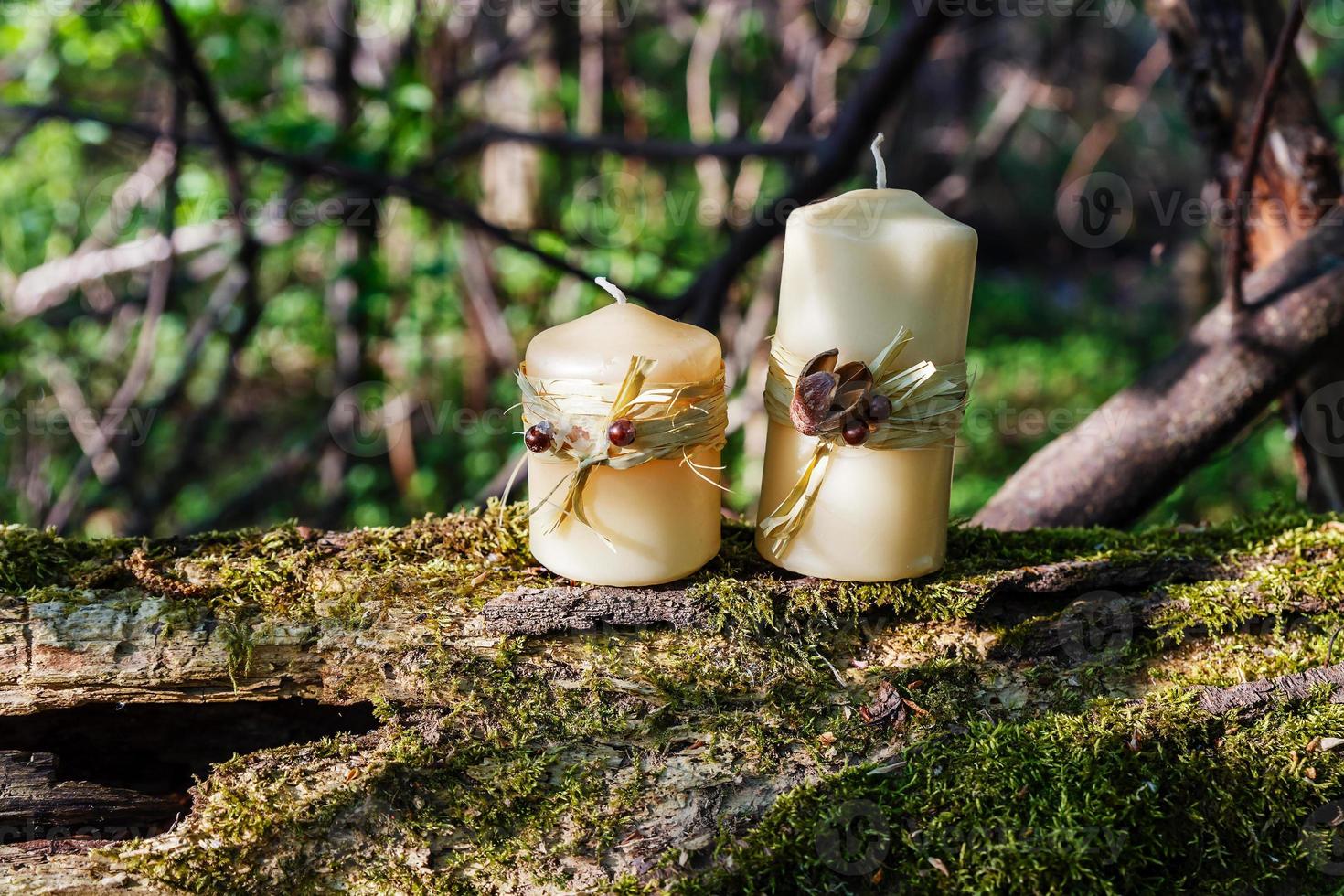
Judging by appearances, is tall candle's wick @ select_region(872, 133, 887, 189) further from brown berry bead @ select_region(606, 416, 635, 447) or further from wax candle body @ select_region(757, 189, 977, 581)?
brown berry bead @ select_region(606, 416, 635, 447)

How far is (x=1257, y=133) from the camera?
5.43ft

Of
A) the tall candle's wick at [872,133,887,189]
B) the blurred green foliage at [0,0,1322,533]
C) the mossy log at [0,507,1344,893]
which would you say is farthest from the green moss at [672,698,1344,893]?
the blurred green foliage at [0,0,1322,533]

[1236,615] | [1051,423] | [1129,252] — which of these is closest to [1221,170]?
[1236,615]

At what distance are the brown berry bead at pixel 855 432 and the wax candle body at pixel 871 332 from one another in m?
0.04

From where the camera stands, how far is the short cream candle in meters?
1.18

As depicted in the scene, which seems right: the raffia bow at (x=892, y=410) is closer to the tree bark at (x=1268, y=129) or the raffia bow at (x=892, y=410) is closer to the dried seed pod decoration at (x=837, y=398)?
the dried seed pod decoration at (x=837, y=398)

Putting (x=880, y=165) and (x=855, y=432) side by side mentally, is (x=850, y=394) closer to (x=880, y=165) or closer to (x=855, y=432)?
(x=855, y=432)

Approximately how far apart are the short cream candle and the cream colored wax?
12cm

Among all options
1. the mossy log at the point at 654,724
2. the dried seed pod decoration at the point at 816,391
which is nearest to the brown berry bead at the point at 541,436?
the mossy log at the point at 654,724

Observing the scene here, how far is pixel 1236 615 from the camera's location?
1307 mm

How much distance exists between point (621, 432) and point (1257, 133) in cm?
129

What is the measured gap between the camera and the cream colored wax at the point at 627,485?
3.88ft

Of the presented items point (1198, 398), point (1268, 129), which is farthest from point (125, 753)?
point (1268, 129)

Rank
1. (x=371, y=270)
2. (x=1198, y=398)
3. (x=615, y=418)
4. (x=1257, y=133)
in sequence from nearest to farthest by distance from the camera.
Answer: (x=615, y=418)
(x=1257, y=133)
(x=1198, y=398)
(x=371, y=270)
